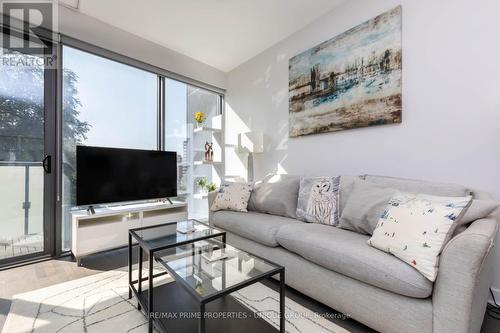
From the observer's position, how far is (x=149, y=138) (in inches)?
124

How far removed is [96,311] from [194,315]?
728 millimetres

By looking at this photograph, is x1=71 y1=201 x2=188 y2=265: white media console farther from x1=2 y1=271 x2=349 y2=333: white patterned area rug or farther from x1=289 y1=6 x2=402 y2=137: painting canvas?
x1=289 y1=6 x2=402 y2=137: painting canvas

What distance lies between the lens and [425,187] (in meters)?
1.65

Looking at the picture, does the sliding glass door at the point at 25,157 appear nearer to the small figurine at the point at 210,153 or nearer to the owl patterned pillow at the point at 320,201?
the small figurine at the point at 210,153

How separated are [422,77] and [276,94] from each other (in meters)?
1.65

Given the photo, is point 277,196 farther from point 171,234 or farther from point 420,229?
point 420,229

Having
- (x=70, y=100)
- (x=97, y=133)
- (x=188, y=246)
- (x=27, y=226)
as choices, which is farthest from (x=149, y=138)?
(x=188, y=246)

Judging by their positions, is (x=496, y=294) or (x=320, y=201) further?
(x=320, y=201)

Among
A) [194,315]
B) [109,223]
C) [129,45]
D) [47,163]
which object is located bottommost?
[194,315]

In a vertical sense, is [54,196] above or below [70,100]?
below

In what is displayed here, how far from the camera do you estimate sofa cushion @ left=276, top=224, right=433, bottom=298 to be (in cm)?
113

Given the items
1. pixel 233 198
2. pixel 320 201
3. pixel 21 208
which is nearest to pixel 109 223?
pixel 21 208

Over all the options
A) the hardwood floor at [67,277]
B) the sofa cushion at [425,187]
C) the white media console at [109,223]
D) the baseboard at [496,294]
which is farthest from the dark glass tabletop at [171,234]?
the baseboard at [496,294]

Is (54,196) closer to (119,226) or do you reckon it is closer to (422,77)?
(119,226)
